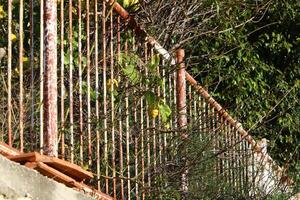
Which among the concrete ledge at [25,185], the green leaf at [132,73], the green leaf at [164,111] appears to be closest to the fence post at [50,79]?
the concrete ledge at [25,185]

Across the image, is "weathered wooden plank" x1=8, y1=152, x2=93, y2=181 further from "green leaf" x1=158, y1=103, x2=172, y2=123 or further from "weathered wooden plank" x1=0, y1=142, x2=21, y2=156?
"green leaf" x1=158, y1=103, x2=172, y2=123

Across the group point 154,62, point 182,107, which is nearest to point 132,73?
point 154,62

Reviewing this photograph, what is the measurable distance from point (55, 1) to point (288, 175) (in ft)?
15.7

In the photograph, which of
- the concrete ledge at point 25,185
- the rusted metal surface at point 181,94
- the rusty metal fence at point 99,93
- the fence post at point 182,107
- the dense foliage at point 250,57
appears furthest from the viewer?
the dense foliage at point 250,57

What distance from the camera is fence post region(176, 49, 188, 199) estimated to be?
656 cm

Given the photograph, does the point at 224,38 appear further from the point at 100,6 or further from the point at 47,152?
the point at 47,152

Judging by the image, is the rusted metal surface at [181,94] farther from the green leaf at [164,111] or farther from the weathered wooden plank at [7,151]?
the weathered wooden plank at [7,151]

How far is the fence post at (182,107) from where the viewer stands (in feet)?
21.5

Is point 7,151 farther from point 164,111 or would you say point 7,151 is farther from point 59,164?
point 164,111

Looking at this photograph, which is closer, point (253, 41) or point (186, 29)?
point (186, 29)

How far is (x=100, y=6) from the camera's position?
608cm

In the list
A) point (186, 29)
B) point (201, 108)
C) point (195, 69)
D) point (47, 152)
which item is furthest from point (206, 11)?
point (47, 152)

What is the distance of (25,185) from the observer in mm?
4102

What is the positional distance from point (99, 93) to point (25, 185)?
1583mm
